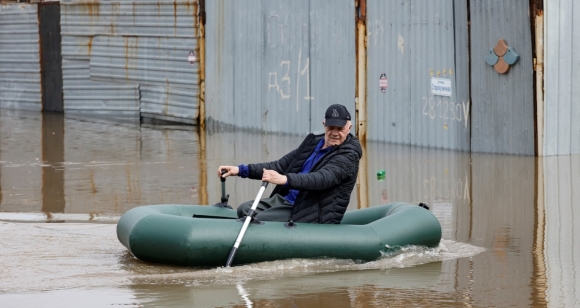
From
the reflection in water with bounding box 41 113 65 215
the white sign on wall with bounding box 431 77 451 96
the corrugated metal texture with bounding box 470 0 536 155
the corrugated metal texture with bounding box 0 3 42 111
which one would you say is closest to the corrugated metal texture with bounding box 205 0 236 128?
the reflection in water with bounding box 41 113 65 215

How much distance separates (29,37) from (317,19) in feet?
28.3

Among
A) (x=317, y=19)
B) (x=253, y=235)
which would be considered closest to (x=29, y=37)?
(x=317, y=19)

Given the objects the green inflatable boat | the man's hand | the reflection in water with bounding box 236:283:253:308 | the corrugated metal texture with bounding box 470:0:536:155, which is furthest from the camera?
the corrugated metal texture with bounding box 470:0:536:155

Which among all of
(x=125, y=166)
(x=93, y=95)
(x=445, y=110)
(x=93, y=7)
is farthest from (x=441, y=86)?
(x=93, y=95)

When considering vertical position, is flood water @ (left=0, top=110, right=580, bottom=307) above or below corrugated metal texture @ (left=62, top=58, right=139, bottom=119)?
below

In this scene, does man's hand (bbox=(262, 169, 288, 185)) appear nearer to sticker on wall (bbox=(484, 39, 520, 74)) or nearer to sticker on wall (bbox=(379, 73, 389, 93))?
sticker on wall (bbox=(484, 39, 520, 74))

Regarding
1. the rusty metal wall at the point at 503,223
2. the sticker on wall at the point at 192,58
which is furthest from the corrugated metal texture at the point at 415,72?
the sticker on wall at the point at 192,58

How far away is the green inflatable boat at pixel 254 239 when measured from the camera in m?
7.63

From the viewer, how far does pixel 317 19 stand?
16.5 m

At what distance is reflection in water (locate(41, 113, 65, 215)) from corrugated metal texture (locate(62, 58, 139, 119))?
2.19ft

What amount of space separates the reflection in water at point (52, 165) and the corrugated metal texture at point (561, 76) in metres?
5.71

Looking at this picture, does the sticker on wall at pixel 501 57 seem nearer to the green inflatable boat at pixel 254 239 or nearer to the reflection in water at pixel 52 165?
the reflection in water at pixel 52 165

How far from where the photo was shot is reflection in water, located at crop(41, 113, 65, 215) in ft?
35.9

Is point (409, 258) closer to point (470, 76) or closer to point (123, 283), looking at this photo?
point (123, 283)
